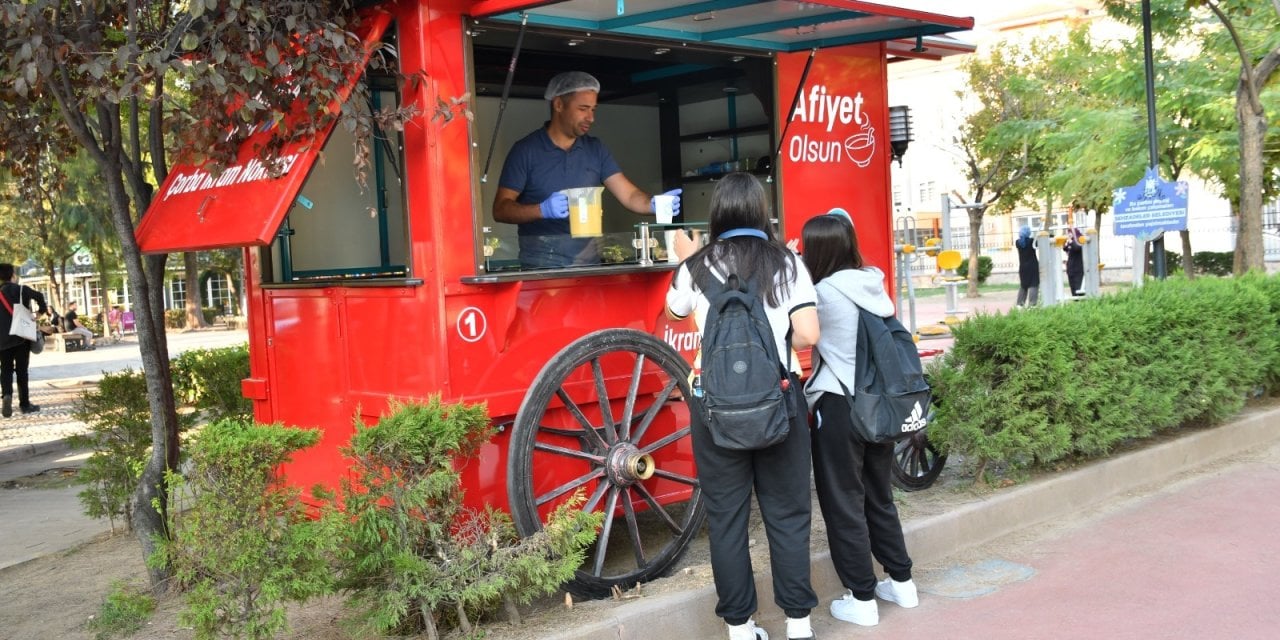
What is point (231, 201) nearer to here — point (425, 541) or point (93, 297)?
point (425, 541)

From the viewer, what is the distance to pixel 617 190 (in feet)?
20.0

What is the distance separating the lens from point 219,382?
24.1 feet

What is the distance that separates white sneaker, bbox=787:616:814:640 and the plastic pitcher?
2064 millimetres

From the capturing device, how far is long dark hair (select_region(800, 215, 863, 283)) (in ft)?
15.7

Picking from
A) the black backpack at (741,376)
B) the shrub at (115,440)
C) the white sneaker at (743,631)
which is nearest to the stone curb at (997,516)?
the white sneaker at (743,631)

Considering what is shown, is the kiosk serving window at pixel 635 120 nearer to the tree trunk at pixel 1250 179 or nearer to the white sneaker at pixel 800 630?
the white sneaker at pixel 800 630

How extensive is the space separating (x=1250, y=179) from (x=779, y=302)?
358 inches

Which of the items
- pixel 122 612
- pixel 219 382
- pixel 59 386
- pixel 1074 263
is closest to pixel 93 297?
pixel 59 386

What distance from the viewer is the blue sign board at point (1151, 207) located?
10.2m

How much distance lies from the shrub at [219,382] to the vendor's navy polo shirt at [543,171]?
8.62 feet

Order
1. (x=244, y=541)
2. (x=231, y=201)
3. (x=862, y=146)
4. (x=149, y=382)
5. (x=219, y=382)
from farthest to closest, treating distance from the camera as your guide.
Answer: (x=219, y=382), (x=862, y=146), (x=149, y=382), (x=231, y=201), (x=244, y=541)

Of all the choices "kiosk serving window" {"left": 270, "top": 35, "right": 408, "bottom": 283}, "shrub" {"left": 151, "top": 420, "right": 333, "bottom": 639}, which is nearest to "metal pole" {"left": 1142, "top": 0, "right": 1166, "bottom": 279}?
"kiosk serving window" {"left": 270, "top": 35, "right": 408, "bottom": 283}

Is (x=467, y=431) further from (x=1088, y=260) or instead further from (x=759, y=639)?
(x=1088, y=260)

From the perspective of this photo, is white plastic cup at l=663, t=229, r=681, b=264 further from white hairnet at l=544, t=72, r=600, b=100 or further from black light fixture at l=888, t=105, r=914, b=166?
black light fixture at l=888, t=105, r=914, b=166
